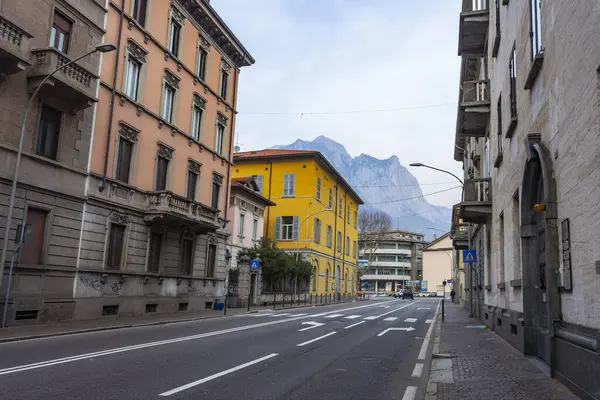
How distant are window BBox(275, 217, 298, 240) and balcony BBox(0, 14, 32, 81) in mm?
35853

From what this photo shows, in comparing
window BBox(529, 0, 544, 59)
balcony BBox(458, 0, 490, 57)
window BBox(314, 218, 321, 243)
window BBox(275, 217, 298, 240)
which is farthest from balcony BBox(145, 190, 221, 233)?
window BBox(314, 218, 321, 243)

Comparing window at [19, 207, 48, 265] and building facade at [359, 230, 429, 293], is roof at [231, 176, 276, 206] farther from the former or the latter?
building facade at [359, 230, 429, 293]

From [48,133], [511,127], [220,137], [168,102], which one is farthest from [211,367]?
[220,137]

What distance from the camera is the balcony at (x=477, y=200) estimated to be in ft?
59.4

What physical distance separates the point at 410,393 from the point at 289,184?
143 ft

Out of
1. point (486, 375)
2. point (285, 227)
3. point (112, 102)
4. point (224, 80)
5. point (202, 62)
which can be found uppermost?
point (224, 80)

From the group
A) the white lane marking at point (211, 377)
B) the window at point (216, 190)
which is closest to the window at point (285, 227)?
the window at point (216, 190)

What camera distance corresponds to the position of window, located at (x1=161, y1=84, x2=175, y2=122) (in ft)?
82.3

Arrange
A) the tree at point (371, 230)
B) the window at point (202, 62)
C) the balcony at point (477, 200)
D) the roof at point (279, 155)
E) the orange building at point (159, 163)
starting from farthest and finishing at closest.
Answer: the tree at point (371, 230) → the roof at point (279, 155) → the window at point (202, 62) → the orange building at point (159, 163) → the balcony at point (477, 200)

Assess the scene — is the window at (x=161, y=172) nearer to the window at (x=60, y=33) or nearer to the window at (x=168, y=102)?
the window at (x=168, y=102)

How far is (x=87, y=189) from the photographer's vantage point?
19.2m

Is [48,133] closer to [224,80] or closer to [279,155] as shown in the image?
[224,80]

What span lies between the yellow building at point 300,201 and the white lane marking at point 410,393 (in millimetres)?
38132

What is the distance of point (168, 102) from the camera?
25.6m
